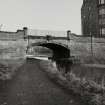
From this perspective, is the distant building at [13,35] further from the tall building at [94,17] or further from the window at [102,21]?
the window at [102,21]

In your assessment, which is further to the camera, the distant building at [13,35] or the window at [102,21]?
the window at [102,21]

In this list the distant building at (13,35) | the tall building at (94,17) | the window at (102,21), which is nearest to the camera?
the distant building at (13,35)

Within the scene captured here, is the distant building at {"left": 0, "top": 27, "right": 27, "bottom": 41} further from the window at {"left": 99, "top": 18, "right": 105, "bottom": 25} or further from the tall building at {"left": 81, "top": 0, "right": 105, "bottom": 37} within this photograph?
the window at {"left": 99, "top": 18, "right": 105, "bottom": 25}

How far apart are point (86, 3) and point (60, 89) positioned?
3915 centimetres

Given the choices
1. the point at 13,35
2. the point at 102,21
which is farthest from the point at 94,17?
the point at 13,35

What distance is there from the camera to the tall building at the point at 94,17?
123 feet

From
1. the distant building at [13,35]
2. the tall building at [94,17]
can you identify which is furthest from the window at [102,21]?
the distant building at [13,35]

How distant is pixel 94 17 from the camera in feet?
130

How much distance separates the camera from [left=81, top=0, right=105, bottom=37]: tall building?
37.4 meters

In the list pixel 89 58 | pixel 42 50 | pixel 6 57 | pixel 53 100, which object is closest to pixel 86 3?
pixel 89 58

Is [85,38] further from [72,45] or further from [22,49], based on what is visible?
[22,49]

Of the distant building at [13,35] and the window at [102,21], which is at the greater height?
the window at [102,21]

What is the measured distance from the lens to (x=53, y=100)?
852 centimetres

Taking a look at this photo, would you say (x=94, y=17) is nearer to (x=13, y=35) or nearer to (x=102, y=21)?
(x=102, y=21)
